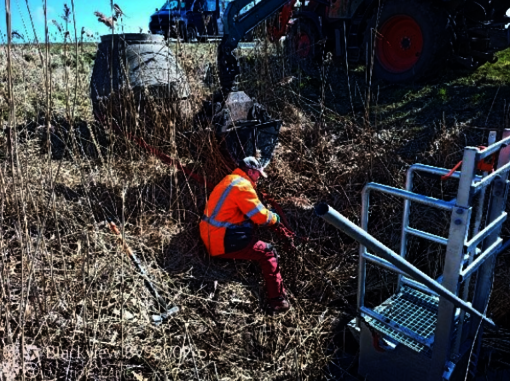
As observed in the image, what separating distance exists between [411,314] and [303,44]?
6197mm

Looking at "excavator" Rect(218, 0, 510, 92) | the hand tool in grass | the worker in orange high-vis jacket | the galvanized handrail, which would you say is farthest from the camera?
"excavator" Rect(218, 0, 510, 92)

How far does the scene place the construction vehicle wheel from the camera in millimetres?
7195

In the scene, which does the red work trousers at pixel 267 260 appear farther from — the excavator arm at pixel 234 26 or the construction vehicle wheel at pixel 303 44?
the construction vehicle wheel at pixel 303 44

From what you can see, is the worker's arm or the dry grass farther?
the worker's arm

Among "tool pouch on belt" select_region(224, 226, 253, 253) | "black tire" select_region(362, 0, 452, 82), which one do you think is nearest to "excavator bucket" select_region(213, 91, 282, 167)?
"tool pouch on belt" select_region(224, 226, 253, 253)

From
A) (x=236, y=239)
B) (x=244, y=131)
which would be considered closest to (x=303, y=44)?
(x=244, y=131)

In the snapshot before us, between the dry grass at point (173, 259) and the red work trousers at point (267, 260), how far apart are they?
134mm

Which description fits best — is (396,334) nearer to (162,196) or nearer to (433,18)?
(162,196)

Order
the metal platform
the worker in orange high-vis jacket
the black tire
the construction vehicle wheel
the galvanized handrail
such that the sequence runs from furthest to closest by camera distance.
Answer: the construction vehicle wheel < the black tire < the worker in orange high-vis jacket < the metal platform < the galvanized handrail

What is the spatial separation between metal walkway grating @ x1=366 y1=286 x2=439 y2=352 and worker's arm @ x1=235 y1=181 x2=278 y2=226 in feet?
3.48

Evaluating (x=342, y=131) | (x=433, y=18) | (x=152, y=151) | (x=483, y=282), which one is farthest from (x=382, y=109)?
(x=483, y=282)

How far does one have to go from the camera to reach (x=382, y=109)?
558cm

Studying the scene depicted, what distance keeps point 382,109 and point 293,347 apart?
141 inches

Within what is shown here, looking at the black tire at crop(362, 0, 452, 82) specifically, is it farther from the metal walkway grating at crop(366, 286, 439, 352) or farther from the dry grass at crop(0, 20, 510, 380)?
the metal walkway grating at crop(366, 286, 439, 352)
